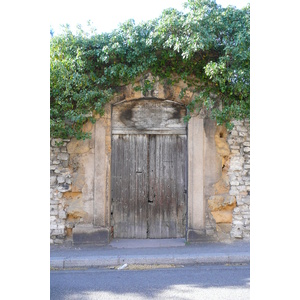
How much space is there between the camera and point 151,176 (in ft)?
25.0

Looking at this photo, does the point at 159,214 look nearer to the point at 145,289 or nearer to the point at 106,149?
the point at 106,149

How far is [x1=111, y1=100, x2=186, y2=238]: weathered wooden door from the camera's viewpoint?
7.61 metres

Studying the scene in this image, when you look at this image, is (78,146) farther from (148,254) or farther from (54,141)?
(148,254)

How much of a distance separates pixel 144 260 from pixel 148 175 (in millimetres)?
2196

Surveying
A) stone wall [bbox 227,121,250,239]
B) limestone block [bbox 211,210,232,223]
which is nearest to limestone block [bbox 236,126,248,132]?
stone wall [bbox 227,121,250,239]

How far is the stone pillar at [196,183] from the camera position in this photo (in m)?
7.25

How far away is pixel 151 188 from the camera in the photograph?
7.61 m

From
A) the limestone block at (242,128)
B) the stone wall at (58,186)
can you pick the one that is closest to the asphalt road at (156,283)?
the stone wall at (58,186)

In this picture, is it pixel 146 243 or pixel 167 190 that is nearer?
A: pixel 146 243

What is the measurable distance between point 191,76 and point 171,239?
→ 379cm

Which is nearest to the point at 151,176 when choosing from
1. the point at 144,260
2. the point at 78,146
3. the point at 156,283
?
the point at 78,146

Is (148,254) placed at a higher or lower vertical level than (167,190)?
lower

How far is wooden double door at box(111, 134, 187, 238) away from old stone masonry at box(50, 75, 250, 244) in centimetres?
2

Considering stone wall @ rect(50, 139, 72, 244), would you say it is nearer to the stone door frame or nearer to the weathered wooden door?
the stone door frame
